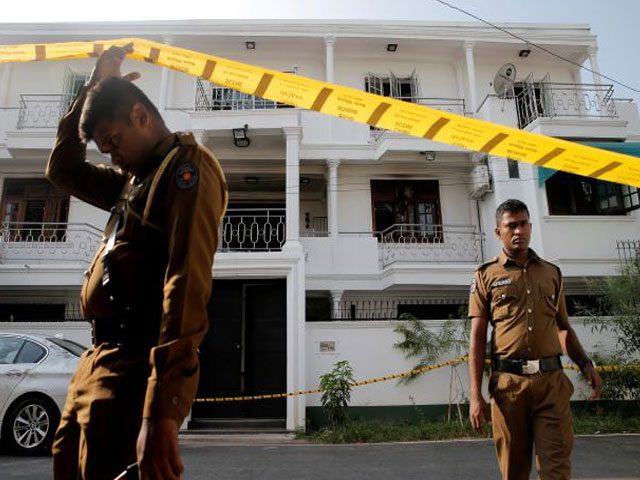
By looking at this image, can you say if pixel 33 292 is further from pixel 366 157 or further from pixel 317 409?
pixel 366 157

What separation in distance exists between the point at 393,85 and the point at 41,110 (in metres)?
9.50

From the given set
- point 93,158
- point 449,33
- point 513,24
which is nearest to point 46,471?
point 93,158

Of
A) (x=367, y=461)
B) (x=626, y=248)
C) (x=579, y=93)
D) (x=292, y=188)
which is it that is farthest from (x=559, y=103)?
(x=367, y=461)

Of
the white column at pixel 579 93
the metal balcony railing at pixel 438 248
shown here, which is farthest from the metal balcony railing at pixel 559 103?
the metal balcony railing at pixel 438 248

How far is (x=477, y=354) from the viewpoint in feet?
10.5

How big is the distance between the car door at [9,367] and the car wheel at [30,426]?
0.22 metres

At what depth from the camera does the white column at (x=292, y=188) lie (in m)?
9.49

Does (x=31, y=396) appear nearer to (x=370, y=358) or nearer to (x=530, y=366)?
(x=370, y=358)

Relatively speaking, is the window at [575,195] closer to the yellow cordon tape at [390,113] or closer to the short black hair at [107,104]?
Result: the yellow cordon tape at [390,113]

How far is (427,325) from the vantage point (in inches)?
356

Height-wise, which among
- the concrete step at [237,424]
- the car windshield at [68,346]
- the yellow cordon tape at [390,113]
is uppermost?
the yellow cordon tape at [390,113]

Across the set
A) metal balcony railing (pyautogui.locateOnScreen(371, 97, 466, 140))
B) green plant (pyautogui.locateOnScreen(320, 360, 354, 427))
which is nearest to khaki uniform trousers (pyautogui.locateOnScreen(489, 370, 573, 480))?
green plant (pyautogui.locateOnScreen(320, 360, 354, 427))

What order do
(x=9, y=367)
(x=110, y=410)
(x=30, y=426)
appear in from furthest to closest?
(x=9, y=367) → (x=30, y=426) → (x=110, y=410)

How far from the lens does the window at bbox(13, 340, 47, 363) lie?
639 cm
